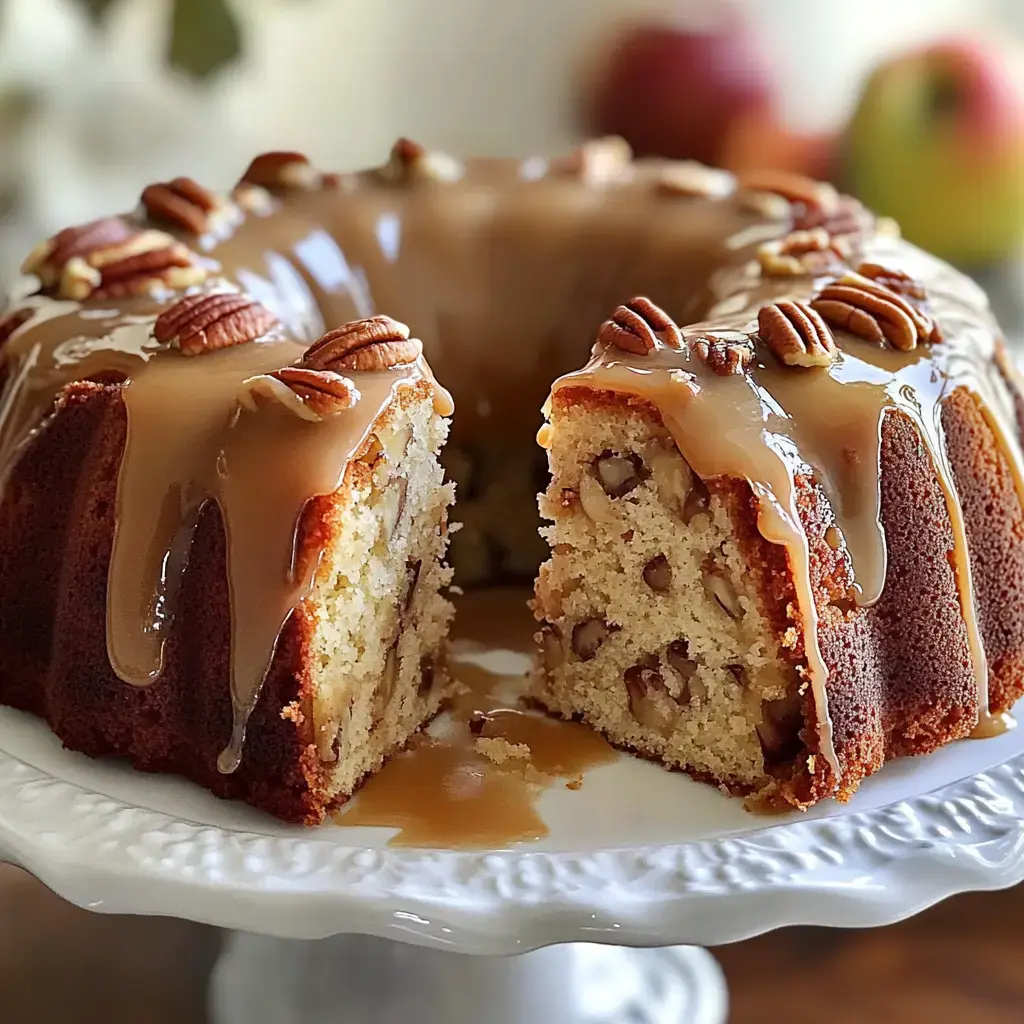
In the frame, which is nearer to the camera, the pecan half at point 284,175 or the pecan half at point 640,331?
the pecan half at point 640,331

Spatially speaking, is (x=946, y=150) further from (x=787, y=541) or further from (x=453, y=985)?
(x=453, y=985)

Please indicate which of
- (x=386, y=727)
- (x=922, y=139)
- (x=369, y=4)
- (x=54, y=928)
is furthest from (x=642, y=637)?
(x=369, y=4)

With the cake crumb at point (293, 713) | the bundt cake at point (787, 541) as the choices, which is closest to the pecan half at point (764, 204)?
the bundt cake at point (787, 541)

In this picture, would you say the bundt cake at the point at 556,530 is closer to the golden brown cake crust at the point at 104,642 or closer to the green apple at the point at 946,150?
the golden brown cake crust at the point at 104,642

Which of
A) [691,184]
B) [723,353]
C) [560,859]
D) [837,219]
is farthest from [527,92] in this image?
[560,859]

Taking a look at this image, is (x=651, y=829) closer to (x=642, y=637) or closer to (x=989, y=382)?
(x=642, y=637)

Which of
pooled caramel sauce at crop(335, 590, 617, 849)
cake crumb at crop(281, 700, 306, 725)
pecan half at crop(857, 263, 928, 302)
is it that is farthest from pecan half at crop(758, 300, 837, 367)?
cake crumb at crop(281, 700, 306, 725)
